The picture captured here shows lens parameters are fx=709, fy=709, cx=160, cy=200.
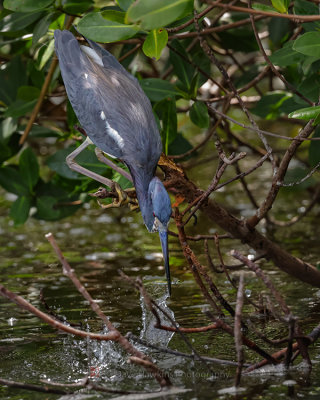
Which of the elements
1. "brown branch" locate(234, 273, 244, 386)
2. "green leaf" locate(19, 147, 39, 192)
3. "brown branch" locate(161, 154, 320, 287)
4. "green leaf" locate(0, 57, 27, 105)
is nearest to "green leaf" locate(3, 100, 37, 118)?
"green leaf" locate(0, 57, 27, 105)

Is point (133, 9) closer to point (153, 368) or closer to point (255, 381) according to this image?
point (153, 368)

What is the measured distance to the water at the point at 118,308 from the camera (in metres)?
3.23

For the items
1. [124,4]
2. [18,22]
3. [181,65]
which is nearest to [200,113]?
[181,65]

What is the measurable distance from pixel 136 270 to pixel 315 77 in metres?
1.99

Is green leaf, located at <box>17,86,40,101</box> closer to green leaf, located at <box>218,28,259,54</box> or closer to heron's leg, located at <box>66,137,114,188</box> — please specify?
heron's leg, located at <box>66,137,114,188</box>

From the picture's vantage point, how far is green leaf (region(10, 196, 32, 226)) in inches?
210

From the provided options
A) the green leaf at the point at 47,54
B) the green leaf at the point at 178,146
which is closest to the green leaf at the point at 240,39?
the green leaf at the point at 178,146

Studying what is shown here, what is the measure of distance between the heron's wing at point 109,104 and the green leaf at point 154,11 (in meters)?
1.41

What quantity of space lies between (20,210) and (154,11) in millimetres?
2919

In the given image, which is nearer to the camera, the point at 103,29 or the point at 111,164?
the point at 103,29

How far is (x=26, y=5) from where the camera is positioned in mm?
4070

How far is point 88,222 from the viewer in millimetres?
7117

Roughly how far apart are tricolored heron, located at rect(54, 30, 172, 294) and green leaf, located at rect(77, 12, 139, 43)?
75 cm

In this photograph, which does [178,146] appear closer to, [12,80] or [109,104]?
[109,104]
